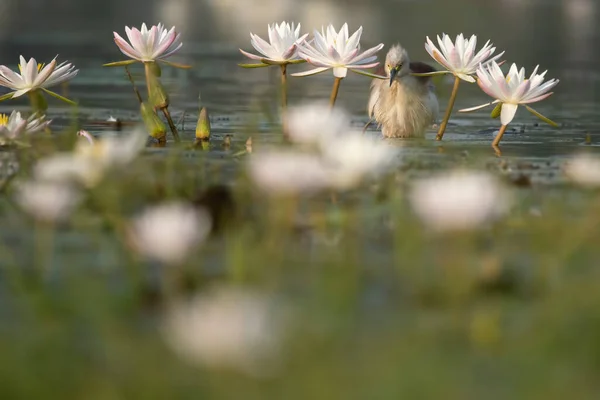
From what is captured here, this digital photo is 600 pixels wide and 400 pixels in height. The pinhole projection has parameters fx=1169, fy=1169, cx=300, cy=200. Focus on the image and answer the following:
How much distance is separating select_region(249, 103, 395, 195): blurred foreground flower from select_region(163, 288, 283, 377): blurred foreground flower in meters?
0.71

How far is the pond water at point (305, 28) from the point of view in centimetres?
677

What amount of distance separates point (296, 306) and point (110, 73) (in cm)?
890

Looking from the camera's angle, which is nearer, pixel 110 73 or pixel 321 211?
pixel 321 211

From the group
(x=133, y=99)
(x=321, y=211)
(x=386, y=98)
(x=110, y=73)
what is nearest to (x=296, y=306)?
(x=321, y=211)

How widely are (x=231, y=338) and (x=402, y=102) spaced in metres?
5.59

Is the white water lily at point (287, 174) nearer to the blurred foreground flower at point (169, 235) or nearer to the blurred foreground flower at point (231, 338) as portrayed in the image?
the blurred foreground flower at point (169, 235)

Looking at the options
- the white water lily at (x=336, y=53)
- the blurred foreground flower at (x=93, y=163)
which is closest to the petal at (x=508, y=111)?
the white water lily at (x=336, y=53)

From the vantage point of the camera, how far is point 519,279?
8.54 ft

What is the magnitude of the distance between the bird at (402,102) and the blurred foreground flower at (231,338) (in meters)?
5.35

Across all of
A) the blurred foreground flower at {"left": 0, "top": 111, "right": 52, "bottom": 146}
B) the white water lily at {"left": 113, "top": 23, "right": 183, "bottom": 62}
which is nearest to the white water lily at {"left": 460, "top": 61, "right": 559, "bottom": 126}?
the white water lily at {"left": 113, "top": 23, "right": 183, "bottom": 62}

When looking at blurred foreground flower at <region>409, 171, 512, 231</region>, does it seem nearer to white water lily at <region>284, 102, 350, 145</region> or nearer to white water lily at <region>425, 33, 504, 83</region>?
white water lily at <region>284, 102, 350, 145</region>

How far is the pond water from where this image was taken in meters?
6.77

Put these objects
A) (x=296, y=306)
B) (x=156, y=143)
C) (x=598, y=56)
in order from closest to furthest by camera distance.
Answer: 1. (x=296, y=306)
2. (x=156, y=143)
3. (x=598, y=56)

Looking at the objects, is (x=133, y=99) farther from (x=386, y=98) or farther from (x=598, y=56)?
(x=598, y=56)
